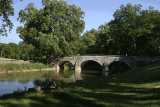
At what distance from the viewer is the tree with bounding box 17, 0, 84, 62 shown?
163ft

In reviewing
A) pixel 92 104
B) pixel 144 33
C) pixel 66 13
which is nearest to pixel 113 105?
pixel 92 104

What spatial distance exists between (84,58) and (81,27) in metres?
9.77

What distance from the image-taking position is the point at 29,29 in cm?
5203

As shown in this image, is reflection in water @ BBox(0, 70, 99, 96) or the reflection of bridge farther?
the reflection of bridge

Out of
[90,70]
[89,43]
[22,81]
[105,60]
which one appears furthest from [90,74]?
[89,43]

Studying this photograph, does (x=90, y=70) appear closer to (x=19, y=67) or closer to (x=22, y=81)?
(x=19, y=67)

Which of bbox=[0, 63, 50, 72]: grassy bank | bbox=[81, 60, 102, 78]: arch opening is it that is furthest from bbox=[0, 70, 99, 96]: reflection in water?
bbox=[81, 60, 102, 78]: arch opening

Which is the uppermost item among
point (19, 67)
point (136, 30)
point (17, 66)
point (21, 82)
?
point (136, 30)

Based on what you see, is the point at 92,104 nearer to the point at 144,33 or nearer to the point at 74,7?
the point at 144,33

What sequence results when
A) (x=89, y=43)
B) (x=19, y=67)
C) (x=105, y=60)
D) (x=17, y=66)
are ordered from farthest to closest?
(x=89, y=43)
(x=105, y=60)
(x=19, y=67)
(x=17, y=66)

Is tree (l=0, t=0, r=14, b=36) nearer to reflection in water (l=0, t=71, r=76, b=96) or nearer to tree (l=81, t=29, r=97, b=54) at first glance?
reflection in water (l=0, t=71, r=76, b=96)

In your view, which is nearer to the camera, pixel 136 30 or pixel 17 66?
pixel 17 66

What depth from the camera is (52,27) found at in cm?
5312

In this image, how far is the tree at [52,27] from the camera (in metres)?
49.6
